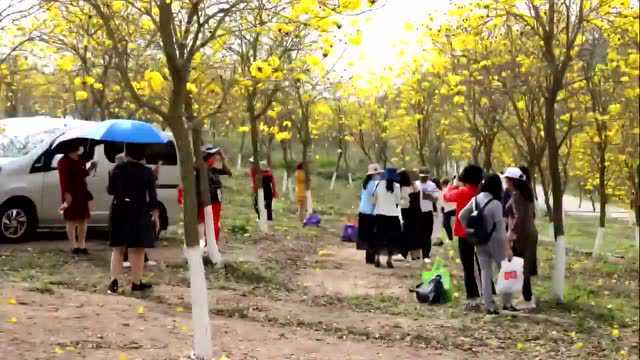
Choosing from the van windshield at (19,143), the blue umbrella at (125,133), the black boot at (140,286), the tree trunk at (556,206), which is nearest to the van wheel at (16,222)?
the van windshield at (19,143)

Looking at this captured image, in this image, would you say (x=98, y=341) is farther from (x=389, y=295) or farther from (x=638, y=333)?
(x=638, y=333)

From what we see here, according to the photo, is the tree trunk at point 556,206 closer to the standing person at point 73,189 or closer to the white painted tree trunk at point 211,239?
the white painted tree trunk at point 211,239

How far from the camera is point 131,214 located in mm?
8266

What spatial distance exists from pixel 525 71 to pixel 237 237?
20.0 feet

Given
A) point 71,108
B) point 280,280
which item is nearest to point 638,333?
point 280,280

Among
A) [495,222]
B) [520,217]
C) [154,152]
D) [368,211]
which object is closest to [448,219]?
[368,211]

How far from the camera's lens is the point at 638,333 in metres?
8.52

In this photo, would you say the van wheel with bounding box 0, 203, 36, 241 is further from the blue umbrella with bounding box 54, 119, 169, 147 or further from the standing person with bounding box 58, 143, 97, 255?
the blue umbrella with bounding box 54, 119, 169, 147

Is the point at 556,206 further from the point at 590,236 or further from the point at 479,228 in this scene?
the point at 590,236

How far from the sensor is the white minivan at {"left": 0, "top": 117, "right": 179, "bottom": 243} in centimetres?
1102

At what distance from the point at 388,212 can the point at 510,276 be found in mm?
3828

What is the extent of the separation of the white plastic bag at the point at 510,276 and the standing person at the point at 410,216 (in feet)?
13.8

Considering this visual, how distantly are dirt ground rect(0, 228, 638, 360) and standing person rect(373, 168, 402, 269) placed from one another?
2.35 ft

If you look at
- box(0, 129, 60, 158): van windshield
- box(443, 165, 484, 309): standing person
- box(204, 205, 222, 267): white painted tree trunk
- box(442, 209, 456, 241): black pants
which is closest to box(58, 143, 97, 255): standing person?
box(0, 129, 60, 158): van windshield
